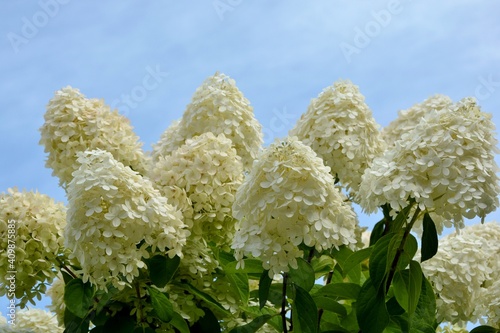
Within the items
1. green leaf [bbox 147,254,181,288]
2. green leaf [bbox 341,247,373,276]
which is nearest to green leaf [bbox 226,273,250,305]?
green leaf [bbox 147,254,181,288]

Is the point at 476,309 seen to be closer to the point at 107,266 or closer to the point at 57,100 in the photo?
the point at 107,266

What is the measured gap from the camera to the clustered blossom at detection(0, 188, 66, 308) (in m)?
2.29

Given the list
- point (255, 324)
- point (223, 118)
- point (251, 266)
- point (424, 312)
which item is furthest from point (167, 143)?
point (424, 312)

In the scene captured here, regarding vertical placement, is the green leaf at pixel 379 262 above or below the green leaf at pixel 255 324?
above

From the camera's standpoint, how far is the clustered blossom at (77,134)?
8.61 ft

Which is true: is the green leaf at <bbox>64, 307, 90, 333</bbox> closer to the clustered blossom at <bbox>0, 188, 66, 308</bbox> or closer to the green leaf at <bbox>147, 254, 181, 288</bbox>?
the clustered blossom at <bbox>0, 188, 66, 308</bbox>

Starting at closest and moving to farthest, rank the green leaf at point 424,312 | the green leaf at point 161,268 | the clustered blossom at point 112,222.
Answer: the clustered blossom at point 112,222
the green leaf at point 161,268
the green leaf at point 424,312

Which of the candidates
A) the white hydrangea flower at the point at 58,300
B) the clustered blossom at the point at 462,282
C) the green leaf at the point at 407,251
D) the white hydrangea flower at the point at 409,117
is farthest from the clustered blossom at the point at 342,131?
the white hydrangea flower at the point at 58,300

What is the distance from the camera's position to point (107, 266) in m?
2.02

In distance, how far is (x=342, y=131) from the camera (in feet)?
8.41

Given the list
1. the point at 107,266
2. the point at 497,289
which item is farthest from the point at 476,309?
the point at 107,266

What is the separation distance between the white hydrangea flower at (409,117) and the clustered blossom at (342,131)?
292mm

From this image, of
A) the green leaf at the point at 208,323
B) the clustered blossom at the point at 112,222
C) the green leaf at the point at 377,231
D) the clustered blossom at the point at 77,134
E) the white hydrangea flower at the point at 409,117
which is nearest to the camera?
the clustered blossom at the point at 112,222

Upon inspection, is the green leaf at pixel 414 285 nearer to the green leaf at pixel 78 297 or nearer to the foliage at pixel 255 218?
the foliage at pixel 255 218
